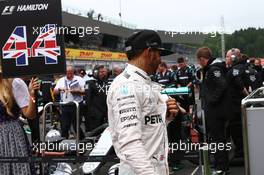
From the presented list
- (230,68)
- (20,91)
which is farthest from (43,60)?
(230,68)

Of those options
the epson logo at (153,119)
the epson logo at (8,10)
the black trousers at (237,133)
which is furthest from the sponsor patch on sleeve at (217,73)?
the epson logo at (153,119)

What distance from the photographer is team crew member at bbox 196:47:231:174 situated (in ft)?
23.4

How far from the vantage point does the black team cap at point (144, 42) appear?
2727mm

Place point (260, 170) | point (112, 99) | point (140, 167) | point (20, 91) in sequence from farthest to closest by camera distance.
Result: point (260, 170) < point (20, 91) < point (112, 99) < point (140, 167)

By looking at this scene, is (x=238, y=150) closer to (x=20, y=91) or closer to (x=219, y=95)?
(x=219, y=95)

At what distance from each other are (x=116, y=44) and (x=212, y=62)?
51067 millimetres

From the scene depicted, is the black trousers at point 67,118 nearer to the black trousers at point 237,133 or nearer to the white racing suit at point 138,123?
the black trousers at point 237,133

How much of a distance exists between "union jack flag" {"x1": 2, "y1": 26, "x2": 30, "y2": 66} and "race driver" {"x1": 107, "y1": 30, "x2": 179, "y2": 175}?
287 cm

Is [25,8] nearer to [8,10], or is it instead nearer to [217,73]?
[8,10]

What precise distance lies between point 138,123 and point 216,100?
4761mm

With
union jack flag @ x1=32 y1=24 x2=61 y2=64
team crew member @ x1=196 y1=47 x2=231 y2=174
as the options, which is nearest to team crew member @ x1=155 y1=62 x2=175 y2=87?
team crew member @ x1=196 y1=47 x2=231 y2=174

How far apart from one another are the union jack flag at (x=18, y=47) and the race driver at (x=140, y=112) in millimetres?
2873

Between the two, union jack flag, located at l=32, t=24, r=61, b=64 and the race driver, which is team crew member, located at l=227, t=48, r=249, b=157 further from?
the race driver

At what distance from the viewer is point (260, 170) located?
16.9 feet
